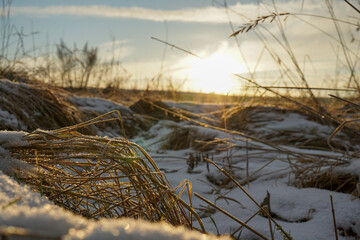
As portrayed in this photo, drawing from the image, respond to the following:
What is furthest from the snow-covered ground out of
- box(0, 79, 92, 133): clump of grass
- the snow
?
box(0, 79, 92, 133): clump of grass

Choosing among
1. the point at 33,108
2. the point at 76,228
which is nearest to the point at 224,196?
the point at 76,228

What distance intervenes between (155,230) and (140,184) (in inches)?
23.9

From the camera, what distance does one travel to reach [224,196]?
1549mm

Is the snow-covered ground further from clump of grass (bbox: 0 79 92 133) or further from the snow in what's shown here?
clump of grass (bbox: 0 79 92 133)

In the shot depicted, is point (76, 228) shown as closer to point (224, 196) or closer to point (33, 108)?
point (224, 196)

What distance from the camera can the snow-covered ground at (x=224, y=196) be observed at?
0.40 m

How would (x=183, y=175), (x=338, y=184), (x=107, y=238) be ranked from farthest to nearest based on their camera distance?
(x=183, y=175) < (x=338, y=184) < (x=107, y=238)

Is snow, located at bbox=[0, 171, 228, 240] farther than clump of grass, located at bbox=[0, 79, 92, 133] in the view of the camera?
No

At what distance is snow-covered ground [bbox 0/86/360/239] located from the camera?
0.40 m

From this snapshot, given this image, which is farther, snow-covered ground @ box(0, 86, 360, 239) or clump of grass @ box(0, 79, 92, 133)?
clump of grass @ box(0, 79, 92, 133)

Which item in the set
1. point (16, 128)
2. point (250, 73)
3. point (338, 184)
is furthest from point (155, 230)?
point (250, 73)

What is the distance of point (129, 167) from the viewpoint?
3.37ft

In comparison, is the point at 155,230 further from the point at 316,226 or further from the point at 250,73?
the point at 250,73

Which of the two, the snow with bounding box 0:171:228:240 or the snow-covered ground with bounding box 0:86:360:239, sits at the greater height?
the snow with bounding box 0:171:228:240
